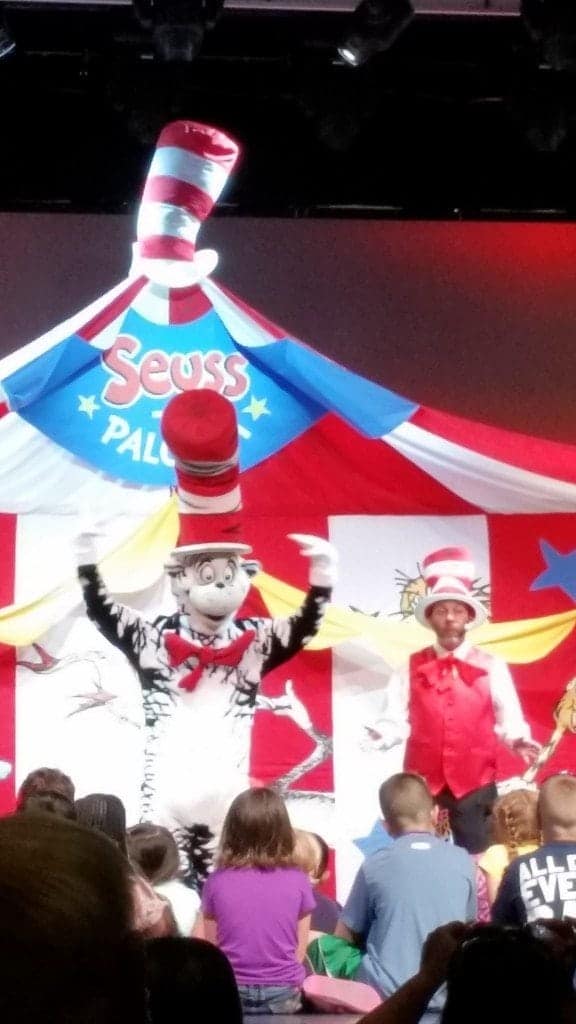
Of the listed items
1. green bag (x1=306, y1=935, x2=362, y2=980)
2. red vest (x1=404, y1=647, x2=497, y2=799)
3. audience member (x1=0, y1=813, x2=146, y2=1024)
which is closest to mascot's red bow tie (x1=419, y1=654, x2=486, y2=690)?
red vest (x1=404, y1=647, x2=497, y2=799)

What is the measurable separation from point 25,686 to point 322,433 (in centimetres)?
131

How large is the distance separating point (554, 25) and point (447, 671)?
2.16m

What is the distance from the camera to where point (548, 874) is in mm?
2766

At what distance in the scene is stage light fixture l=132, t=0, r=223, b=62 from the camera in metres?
4.54

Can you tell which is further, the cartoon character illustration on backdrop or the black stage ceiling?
the black stage ceiling

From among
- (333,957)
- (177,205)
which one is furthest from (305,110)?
(333,957)

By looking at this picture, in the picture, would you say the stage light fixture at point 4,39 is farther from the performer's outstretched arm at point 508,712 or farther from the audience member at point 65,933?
the audience member at point 65,933

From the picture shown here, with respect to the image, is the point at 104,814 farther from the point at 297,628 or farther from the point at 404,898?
the point at 297,628

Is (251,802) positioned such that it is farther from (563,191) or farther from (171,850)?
(563,191)

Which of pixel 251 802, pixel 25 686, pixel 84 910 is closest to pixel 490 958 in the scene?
pixel 84 910

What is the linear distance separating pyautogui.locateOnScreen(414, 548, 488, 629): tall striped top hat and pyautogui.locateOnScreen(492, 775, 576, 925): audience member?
5.82ft

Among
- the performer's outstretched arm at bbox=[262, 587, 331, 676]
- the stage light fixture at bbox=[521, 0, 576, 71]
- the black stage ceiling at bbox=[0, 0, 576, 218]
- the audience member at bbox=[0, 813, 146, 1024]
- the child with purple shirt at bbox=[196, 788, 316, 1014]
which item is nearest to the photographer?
the audience member at bbox=[0, 813, 146, 1024]

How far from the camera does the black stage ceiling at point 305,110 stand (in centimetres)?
496

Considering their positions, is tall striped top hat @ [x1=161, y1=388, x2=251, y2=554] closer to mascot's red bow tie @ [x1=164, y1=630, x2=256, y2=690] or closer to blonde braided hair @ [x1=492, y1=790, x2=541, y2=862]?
mascot's red bow tie @ [x1=164, y1=630, x2=256, y2=690]
